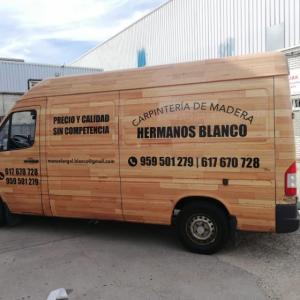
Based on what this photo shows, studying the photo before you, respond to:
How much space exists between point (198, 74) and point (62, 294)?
3.49m

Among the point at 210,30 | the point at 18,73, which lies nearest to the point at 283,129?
the point at 210,30

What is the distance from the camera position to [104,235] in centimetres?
624

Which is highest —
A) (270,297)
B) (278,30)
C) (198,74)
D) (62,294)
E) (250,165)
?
(278,30)

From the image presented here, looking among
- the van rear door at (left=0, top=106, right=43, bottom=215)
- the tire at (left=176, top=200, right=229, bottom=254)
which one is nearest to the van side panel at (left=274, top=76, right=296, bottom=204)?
the tire at (left=176, top=200, right=229, bottom=254)

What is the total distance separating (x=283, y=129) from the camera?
468 cm

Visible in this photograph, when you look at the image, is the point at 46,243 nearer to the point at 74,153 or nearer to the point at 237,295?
the point at 74,153

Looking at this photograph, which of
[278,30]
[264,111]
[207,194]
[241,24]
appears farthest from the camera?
[241,24]

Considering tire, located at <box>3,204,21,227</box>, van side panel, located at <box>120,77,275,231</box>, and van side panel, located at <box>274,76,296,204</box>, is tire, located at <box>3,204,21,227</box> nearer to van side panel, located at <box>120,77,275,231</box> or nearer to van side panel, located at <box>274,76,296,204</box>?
van side panel, located at <box>120,77,275,231</box>

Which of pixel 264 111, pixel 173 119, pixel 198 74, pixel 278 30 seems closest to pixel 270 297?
pixel 264 111

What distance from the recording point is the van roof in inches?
188

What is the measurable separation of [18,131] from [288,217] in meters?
4.46

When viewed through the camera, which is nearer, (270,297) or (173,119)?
(270,297)

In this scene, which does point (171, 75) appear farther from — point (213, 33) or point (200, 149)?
point (213, 33)

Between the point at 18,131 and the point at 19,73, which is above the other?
the point at 19,73
